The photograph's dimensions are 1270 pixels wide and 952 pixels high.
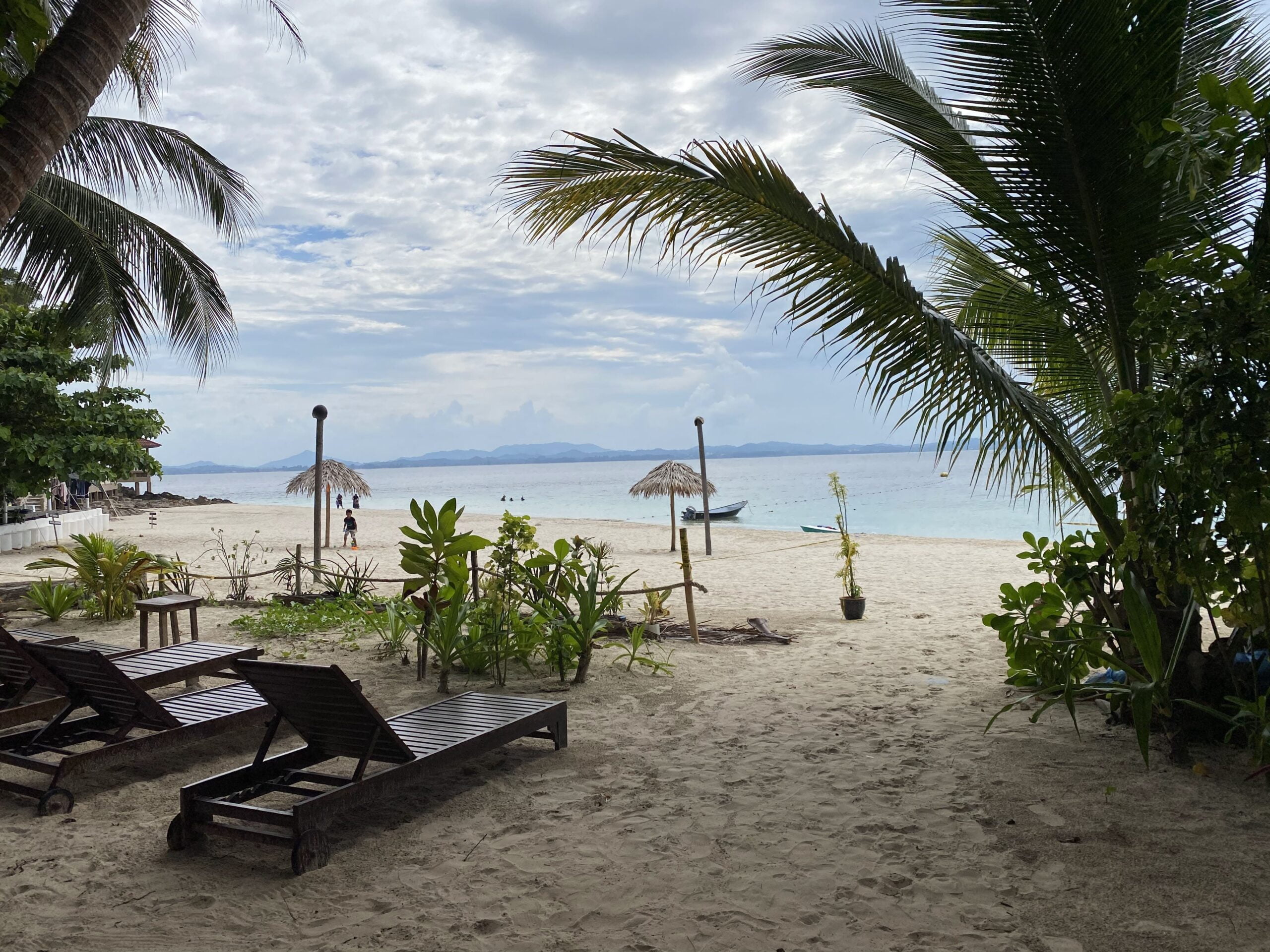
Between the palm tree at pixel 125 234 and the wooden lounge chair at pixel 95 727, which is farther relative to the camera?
the palm tree at pixel 125 234

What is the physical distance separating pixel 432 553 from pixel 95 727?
2286 mm

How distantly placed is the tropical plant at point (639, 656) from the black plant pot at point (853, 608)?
A: 2362mm

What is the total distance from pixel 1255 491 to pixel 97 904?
4133 millimetres

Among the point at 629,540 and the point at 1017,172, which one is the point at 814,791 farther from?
the point at 629,540

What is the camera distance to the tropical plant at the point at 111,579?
8344 millimetres

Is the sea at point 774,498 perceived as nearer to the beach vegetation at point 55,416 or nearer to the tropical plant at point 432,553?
the tropical plant at point 432,553

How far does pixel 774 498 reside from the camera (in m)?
55.4

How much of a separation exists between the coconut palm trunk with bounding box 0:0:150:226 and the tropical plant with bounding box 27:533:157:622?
5.88 m

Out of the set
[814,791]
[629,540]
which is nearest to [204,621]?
[814,791]

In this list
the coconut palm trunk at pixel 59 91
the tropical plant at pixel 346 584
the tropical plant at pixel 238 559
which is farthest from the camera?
the tropical plant at pixel 238 559

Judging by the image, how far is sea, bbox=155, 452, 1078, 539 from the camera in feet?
110

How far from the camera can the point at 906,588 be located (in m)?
11.0

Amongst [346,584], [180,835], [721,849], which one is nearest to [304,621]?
[346,584]

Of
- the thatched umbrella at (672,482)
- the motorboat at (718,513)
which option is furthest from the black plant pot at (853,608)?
the motorboat at (718,513)
